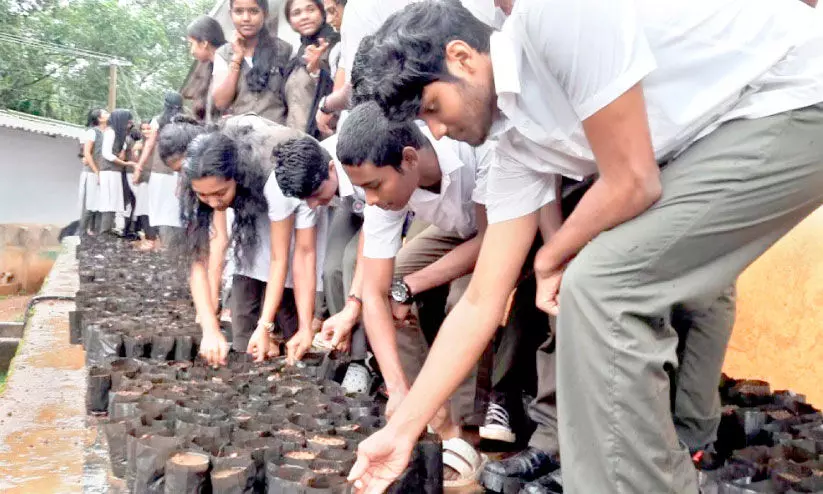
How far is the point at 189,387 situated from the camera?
3000 mm

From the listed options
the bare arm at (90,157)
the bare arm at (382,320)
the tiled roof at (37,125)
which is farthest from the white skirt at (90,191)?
the bare arm at (382,320)

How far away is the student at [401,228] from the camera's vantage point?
2.59m

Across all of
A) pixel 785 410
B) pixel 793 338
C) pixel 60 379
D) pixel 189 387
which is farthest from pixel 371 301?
pixel 60 379

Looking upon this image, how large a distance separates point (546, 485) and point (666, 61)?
1146 millimetres

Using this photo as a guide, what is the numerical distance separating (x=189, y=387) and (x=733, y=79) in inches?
83.6

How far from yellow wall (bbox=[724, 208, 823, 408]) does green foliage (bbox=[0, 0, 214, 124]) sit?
64.7 feet

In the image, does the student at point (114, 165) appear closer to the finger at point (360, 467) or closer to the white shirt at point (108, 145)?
the white shirt at point (108, 145)

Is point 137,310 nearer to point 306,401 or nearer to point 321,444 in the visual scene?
point 306,401

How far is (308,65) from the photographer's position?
14.9ft

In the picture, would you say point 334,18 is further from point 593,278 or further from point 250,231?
point 593,278

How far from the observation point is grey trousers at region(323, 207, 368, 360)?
3.66m

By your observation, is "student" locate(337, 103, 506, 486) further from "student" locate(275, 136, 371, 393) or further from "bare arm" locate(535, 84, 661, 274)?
"bare arm" locate(535, 84, 661, 274)

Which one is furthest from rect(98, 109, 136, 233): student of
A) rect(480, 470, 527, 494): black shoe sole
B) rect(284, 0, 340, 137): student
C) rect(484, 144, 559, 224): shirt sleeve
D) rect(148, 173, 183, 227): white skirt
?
rect(484, 144, 559, 224): shirt sleeve

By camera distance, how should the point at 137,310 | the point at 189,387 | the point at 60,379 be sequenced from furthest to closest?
the point at 137,310 → the point at 60,379 → the point at 189,387
